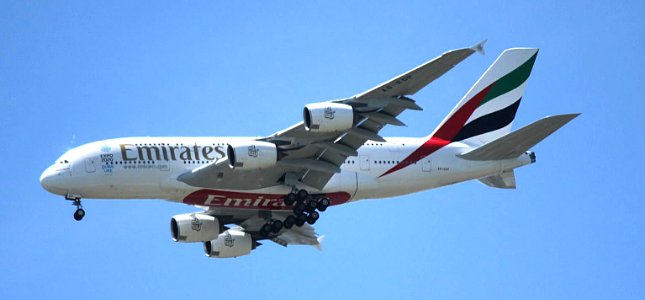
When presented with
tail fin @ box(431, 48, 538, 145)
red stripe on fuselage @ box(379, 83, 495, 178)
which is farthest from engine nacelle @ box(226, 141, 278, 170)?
tail fin @ box(431, 48, 538, 145)

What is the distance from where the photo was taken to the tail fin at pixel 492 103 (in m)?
57.4

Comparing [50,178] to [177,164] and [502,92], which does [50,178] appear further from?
[502,92]

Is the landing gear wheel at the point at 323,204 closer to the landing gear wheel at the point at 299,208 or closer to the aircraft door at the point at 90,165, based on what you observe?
the landing gear wheel at the point at 299,208

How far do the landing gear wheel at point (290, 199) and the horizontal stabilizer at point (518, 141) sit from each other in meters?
7.55

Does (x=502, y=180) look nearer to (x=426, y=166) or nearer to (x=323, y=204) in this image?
(x=426, y=166)

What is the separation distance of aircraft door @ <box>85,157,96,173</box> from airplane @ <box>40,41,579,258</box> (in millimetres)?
40

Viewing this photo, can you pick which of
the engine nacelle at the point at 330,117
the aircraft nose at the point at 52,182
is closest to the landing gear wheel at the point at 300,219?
the engine nacelle at the point at 330,117

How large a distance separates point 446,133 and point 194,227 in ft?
38.8

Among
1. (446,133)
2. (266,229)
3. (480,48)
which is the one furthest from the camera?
(266,229)

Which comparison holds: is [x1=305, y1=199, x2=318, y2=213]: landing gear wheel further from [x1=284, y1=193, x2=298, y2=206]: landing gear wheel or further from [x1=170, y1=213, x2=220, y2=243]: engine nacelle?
[x1=170, y1=213, x2=220, y2=243]: engine nacelle

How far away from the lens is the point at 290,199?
174ft

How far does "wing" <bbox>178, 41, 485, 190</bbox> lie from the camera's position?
46.3 meters

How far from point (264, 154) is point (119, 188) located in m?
6.24

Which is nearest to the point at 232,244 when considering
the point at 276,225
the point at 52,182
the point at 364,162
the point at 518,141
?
the point at 276,225
